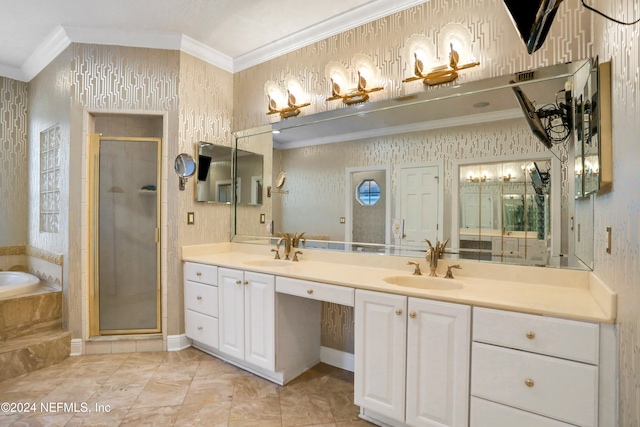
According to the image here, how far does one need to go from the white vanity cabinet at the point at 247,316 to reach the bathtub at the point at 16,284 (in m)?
1.77

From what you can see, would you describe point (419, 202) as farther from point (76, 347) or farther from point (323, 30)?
point (76, 347)

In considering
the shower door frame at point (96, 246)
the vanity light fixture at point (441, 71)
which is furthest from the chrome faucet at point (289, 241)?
the vanity light fixture at point (441, 71)

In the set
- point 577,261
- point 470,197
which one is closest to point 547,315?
point 577,261

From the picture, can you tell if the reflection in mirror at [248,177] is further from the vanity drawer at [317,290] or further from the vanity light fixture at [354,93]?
the vanity drawer at [317,290]

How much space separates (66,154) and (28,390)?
5.91 feet

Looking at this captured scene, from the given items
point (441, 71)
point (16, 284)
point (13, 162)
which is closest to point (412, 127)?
point (441, 71)

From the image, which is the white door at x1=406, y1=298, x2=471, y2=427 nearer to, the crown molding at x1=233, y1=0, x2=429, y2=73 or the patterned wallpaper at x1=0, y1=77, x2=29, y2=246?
the crown molding at x1=233, y1=0, x2=429, y2=73

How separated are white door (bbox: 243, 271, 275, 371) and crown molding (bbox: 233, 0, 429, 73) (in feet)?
6.31

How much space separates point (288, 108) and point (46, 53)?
237 centimetres

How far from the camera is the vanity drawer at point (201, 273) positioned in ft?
8.30

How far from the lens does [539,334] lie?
1.31 meters

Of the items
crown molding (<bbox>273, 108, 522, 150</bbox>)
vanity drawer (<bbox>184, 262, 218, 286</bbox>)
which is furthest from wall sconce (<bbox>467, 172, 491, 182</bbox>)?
vanity drawer (<bbox>184, 262, 218, 286</bbox>)

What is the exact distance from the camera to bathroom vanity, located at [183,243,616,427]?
1255 millimetres

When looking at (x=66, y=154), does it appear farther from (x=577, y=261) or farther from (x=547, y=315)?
(x=577, y=261)
